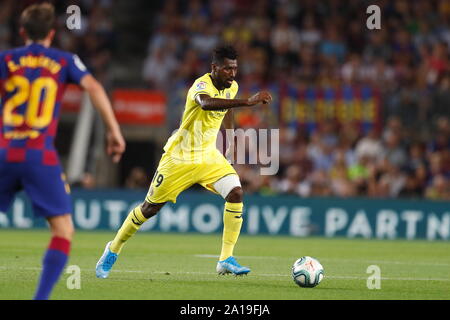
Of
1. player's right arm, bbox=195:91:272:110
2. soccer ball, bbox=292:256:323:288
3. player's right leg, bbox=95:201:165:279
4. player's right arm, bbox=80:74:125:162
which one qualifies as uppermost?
player's right arm, bbox=195:91:272:110

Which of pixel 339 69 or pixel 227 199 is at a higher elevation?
pixel 339 69

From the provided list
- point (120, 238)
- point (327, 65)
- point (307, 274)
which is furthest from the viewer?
point (327, 65)

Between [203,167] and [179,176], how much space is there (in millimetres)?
274

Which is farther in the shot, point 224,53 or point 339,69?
point 339,69

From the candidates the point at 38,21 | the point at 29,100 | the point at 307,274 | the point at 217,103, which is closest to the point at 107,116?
the point at 29,100

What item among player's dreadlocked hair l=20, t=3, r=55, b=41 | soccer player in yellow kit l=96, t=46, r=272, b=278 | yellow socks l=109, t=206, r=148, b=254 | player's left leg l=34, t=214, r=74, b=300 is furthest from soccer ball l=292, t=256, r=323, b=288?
player's dreadlocked hair l=20, t=3, r=55, b=41

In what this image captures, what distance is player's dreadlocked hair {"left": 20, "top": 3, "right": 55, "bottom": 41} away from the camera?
6.66 meters

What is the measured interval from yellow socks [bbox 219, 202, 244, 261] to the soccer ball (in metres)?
0.96

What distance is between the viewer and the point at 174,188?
9.73 meters

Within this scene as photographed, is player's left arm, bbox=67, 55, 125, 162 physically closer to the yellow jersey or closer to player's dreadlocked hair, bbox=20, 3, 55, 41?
player's dreadlocked hair, bbox=20, 3, 55, 41

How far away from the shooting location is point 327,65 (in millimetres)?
21000

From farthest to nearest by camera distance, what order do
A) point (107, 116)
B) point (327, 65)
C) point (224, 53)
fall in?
point (327, 65) < point (224, 53) < point (107, 116)

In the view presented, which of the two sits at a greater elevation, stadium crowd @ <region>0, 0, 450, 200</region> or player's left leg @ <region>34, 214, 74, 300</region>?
stadium crowd @ <region>0, 0, 450, 200</region>

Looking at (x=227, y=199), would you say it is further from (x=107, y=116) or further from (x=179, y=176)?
(x=107, y=116)
